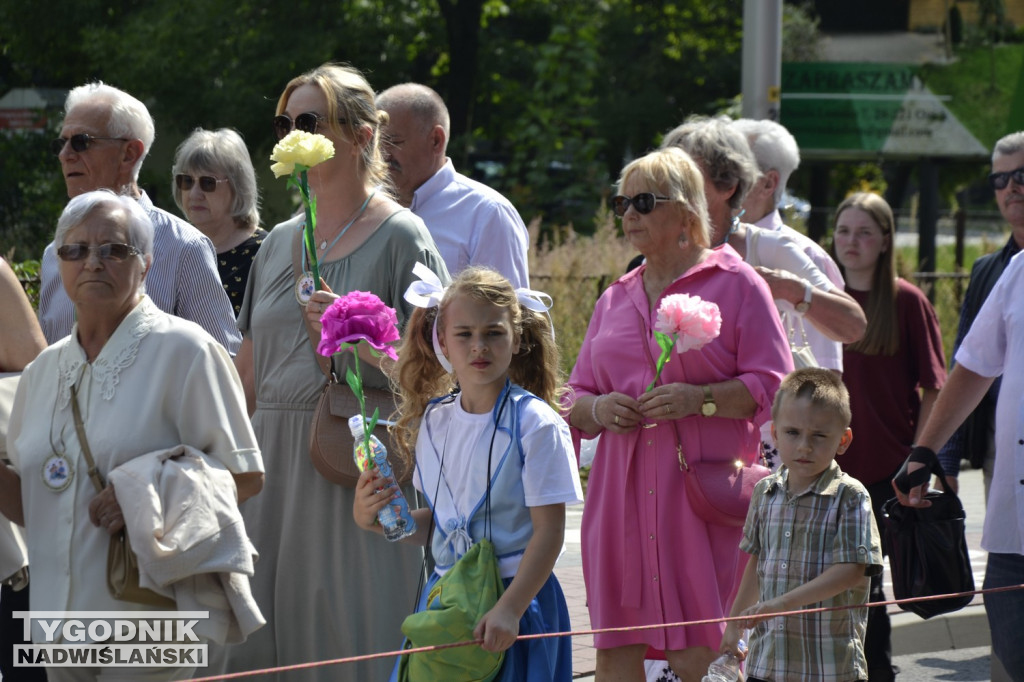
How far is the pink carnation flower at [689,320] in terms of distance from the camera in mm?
4324

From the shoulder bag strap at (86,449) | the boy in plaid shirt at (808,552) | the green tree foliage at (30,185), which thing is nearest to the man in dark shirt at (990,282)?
the boy in plaid shirt at (808,552)

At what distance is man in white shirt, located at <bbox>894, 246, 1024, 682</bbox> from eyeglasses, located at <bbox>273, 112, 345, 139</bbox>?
2169 mm

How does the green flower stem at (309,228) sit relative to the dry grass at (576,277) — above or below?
below

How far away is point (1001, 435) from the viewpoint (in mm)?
4684

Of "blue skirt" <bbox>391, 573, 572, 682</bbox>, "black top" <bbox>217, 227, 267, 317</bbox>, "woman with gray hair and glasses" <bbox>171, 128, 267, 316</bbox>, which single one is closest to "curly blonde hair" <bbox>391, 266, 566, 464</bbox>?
"blue skirt" <bbox>391, 573, 572, 682</bbox>

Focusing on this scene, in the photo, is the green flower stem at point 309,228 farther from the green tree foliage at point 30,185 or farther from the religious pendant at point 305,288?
the green tree foliage at point 30,185

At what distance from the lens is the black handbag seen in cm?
472

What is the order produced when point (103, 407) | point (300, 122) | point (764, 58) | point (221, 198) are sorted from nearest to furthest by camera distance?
point (103, 407)
point (300, 122)
point (221, 198)
point (764, 58)

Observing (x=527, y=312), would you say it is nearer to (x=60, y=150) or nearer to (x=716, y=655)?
(x=716, y=655)

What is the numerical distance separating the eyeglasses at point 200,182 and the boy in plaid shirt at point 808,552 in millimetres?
3022

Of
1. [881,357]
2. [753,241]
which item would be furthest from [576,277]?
[753,241]

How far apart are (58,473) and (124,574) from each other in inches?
12.3

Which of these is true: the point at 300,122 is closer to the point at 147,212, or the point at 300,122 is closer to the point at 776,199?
the point at 147,212

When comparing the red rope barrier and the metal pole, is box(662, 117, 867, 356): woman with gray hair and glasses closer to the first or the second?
the red rope barrier
